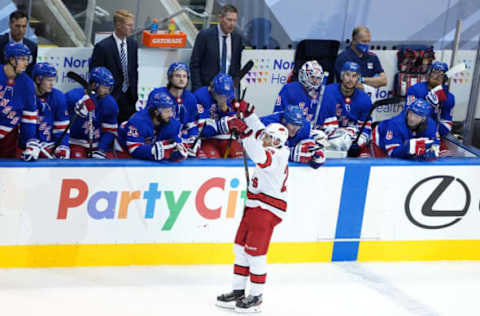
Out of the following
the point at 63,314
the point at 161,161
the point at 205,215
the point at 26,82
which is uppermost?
the point at 26,82

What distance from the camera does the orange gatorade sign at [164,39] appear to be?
7.94m

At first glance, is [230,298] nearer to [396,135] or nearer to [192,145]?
[192,145]

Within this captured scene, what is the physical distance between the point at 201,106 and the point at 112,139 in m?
0.80

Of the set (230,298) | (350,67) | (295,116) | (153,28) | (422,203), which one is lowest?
(230,298)

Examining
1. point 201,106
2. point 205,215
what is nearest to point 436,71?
point 201,106

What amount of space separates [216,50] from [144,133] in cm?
171

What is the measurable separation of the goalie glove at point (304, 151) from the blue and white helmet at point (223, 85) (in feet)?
2.87

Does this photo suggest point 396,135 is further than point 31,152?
Yes

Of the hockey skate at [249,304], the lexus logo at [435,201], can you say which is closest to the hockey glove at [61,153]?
the hockey skate at [249,304]

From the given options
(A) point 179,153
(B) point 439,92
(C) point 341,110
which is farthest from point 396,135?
(A) point 179,153

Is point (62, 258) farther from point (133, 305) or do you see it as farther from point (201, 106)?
point (201, 106)

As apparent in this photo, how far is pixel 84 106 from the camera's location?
6520mm

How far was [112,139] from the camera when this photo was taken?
22.0ft

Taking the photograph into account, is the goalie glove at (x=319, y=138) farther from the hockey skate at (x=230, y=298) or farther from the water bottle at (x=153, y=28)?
the water bottle at (x=153, y=28)
